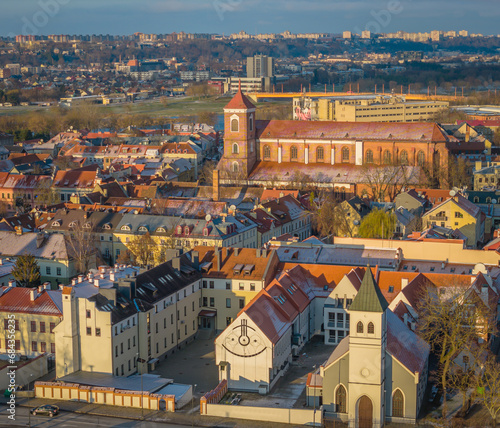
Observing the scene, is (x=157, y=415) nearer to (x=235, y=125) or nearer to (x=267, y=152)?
(x=235, y=125)

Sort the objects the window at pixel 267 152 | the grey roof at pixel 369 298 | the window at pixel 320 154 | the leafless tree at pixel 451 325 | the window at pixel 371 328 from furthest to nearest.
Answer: the window at pixel 267 152 → the window at pixel 320 154 → the leafless tree at pixel 451 325 → the window at pixel 371 328 → the grey roof at pixel 369 298

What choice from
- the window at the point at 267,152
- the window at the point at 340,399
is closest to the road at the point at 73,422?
the window at the point at 340,399

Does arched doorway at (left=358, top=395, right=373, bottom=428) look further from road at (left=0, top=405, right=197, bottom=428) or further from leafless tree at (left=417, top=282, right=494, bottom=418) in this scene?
road at (left=0, top=405, right=197, bottom=428)

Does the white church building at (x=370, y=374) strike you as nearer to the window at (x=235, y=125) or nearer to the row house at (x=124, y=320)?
the row house at (x=124, y=320)

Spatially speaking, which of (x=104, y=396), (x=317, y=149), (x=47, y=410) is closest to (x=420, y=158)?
(x=317, y=149)

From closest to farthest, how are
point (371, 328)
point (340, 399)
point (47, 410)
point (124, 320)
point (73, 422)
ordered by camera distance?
point (371, 328) → point (73, 422) → point (340, 399) → point (47, 410) → point (124, 320)

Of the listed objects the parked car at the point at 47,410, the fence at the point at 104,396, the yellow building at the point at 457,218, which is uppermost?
the yellow building at the point at 457,218
